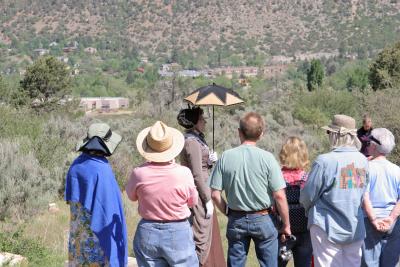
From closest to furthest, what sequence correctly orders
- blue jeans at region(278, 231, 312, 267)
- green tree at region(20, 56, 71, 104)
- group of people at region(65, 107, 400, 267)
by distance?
1. group of people at region(65, 107, 400, 267)
2. blue jeans at region(278, 231, 312, 267)
3. green tree at region(20, 56, 71, 104)

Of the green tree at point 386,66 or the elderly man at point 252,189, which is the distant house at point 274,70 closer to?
the green tree at point 386,66

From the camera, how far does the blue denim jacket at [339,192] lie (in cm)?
497

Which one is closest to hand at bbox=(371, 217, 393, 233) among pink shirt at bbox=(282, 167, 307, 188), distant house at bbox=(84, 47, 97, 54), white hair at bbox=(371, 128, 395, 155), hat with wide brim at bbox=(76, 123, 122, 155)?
white hair at bbox=(371, 128, 395, 155)

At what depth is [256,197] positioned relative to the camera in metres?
5.03

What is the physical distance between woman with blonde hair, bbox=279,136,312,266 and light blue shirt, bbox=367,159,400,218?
592mm

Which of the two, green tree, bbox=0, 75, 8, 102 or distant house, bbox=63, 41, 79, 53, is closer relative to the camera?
green tree, bbox=0, 75, 8, 102

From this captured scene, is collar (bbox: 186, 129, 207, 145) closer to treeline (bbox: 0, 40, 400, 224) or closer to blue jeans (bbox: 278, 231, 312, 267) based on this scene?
blue jeans (bbox: 278, 231, 312, 267)

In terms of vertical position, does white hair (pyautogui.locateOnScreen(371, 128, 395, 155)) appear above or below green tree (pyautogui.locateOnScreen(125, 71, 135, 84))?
above

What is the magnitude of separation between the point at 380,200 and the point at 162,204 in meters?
2.01

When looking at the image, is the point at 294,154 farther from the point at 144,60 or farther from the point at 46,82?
the point at 144,60

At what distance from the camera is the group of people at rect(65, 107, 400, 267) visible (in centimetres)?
469

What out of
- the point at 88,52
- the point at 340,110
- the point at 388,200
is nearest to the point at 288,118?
the point at 340,110

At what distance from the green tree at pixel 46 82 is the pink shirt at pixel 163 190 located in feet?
128

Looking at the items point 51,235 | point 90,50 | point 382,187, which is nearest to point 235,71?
point 90,50
